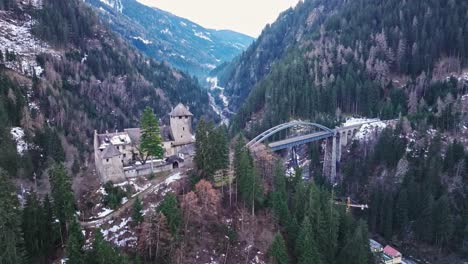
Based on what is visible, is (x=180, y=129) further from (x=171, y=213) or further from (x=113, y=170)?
(x=171, y=213)

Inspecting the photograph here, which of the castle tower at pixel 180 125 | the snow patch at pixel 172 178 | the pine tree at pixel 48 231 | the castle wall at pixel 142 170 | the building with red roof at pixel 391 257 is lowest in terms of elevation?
the building with red roof at pixel 391 257

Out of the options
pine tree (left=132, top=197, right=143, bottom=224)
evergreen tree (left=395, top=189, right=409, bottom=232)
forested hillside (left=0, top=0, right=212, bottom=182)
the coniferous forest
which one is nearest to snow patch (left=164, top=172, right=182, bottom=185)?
the coniferous forest

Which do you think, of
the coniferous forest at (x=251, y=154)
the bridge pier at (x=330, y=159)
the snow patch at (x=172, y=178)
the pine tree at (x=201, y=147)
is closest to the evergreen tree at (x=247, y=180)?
the coniferous forest at (x=251, y=154)

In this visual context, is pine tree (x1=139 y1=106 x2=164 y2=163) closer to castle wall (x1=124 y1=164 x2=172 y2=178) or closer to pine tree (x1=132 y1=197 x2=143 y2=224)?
castle wall (x1=124 y1=164 x2=172 y2=178)

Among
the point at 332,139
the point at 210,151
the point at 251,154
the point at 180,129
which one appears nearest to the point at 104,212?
the point at 210,151

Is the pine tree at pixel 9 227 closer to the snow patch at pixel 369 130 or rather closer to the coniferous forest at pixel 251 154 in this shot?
the coniferous forest at pixel 251 154
